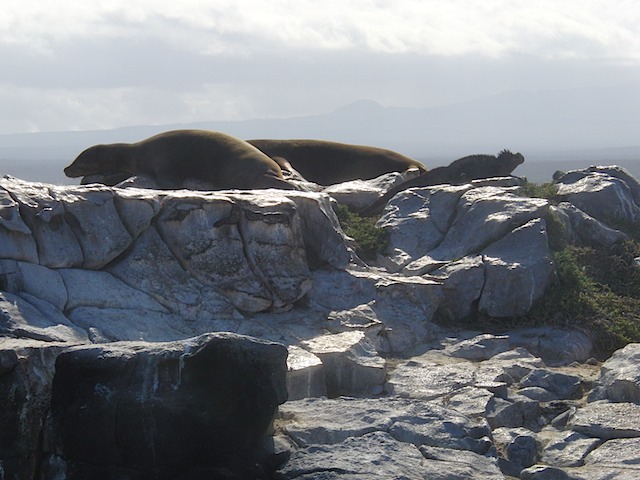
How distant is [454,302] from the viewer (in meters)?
11.6

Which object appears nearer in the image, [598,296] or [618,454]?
[618,454]

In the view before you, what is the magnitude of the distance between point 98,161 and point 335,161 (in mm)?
4267

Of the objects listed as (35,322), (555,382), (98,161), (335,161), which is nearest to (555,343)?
(555,382)

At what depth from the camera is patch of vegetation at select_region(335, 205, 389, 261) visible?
12797 millimetres

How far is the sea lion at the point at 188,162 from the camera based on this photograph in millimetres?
15656

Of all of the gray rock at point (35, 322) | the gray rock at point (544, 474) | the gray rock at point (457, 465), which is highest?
the gray rock at point (35, 322)

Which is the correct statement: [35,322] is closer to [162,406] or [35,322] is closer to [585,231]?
[162,406]

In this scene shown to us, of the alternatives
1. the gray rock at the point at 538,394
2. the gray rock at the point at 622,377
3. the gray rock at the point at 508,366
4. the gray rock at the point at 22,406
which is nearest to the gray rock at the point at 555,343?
the gray rock at the point at 508,366

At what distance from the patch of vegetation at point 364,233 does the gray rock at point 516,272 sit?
1.43 m

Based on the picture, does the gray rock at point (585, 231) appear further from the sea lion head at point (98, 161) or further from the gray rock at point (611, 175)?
the sea lion head at point (98, 161)

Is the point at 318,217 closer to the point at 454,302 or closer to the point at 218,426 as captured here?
the point at 454,302

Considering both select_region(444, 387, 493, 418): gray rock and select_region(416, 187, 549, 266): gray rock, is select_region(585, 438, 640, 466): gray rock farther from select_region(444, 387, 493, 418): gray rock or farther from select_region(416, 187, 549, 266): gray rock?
select_region(416, 187, 549, 266): gray rock

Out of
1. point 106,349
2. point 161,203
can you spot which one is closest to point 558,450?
point 106,349

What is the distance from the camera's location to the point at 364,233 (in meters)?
13.2
